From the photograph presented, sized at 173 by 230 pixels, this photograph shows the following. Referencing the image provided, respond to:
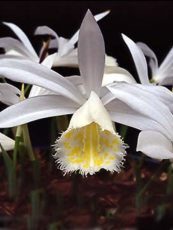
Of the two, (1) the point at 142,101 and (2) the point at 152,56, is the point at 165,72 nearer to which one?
(2) the point at 152,56

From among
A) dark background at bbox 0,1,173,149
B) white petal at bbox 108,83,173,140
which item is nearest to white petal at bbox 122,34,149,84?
white petal at bbox 108,83,173,140

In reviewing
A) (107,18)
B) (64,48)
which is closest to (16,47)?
(64,48)

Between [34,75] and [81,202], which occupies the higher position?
[34,75]

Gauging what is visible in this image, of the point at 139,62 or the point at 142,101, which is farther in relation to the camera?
the point at 139,62

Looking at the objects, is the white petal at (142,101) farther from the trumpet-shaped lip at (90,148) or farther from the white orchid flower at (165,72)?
the white orchid flower at (165,72)

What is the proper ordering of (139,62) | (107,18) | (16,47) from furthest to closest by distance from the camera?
1. (107,18)
2. (16,47)
3. (139,62)
